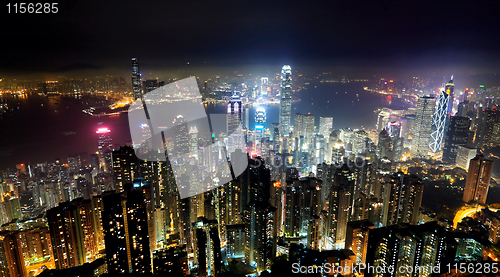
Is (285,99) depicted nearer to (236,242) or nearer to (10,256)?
(236,242)

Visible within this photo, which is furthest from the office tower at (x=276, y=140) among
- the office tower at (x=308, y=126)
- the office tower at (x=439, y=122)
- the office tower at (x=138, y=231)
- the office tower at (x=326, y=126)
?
the office tower at (x=138, y=231)

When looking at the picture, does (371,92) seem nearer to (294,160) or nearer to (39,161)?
(294,160)

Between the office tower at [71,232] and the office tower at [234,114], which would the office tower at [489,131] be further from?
the office tower at [71,232]

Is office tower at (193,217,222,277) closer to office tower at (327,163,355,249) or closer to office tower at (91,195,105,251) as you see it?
office tower at (91,195,105,251)

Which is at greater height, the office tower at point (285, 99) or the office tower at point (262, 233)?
the office tower at point (285, 99)

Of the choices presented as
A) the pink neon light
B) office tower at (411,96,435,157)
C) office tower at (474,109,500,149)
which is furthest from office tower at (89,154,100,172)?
office tower at (474,109,500,149)
